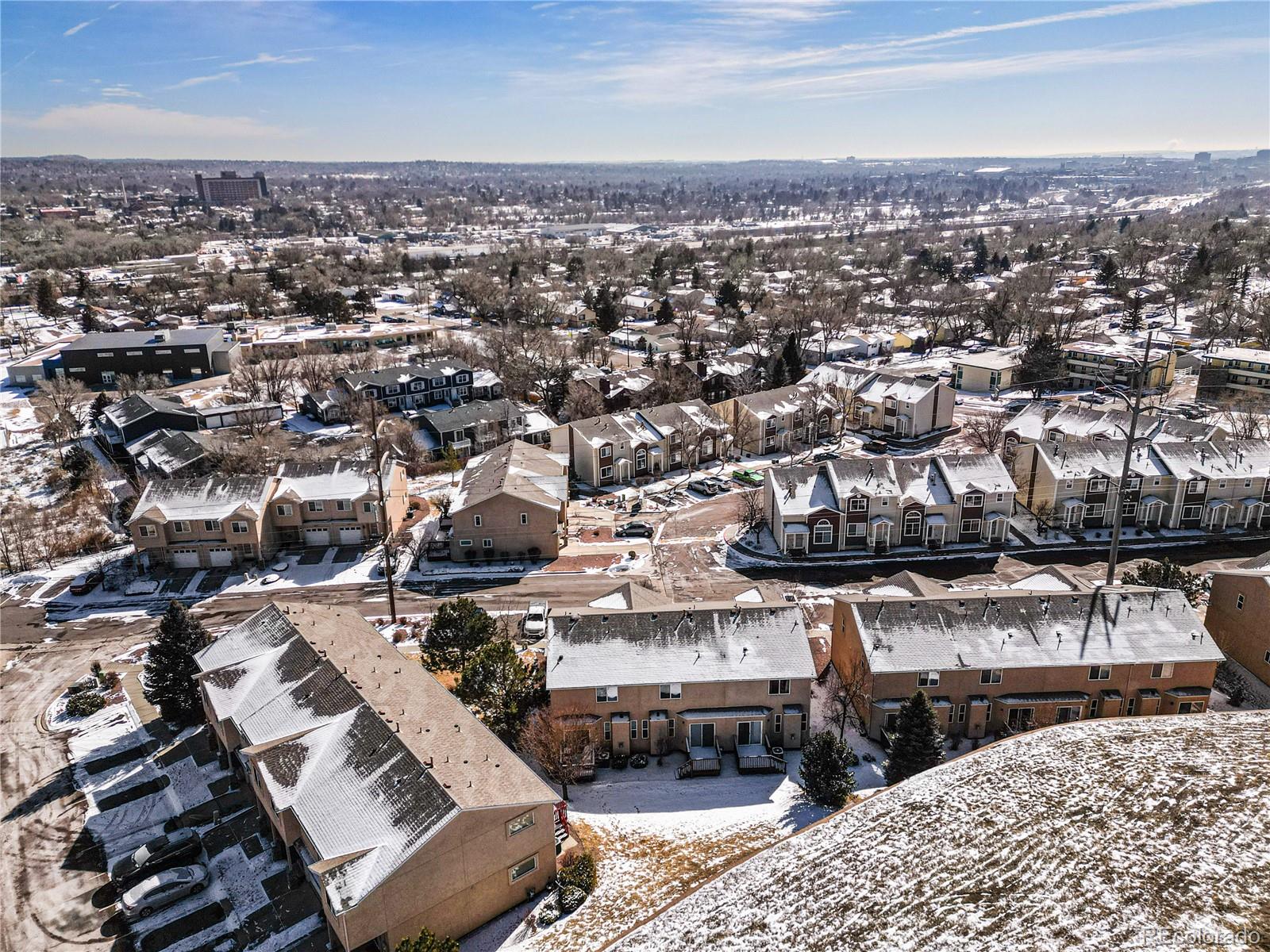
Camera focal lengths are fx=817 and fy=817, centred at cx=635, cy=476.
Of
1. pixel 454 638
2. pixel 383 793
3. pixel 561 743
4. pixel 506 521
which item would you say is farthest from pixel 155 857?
pixel 506 521

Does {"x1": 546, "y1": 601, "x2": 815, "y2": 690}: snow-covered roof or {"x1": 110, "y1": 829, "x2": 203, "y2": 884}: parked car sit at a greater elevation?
{"x1": 546, "y1": 601, "x2": 815, "y2": 690}: snow-covered roof

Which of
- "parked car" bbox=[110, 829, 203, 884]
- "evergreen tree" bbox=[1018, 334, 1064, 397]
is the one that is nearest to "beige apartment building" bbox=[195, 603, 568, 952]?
→ "parked car" bbox=[110, 829, 203, 884]

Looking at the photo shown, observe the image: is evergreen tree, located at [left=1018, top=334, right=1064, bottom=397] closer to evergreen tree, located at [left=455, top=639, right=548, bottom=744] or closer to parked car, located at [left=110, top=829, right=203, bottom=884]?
evergreen tree, located at [left=455, top=639, right=548, bottom=744]

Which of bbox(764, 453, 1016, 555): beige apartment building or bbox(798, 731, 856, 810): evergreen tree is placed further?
bbox(764, 453, 1016, 555): beige apartment building

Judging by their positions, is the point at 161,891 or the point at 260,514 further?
the point at 260,514

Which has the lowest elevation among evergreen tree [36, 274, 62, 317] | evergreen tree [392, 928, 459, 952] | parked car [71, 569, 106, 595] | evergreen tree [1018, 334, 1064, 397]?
parked car [71, 569, 106, 595]

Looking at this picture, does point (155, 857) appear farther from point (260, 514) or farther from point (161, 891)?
point (260, 514)

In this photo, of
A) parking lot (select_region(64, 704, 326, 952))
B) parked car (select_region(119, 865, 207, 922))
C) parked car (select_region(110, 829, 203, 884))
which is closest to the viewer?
parking lot (select_region(64, 704, 326, 952))
